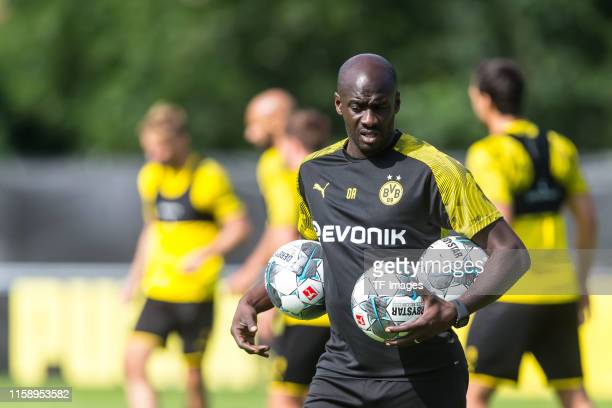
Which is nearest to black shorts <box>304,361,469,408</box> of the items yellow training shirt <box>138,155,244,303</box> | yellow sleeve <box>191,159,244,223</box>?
yellow training shirt <box>138,155,244,303</box>

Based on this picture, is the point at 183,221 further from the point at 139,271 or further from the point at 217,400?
the point at 217,400

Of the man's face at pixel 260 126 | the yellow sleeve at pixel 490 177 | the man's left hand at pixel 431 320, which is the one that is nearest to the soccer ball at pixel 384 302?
A: the man's left hand at pixel 431 320

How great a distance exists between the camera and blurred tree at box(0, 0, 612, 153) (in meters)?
23.6

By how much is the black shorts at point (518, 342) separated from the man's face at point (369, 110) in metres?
2.43

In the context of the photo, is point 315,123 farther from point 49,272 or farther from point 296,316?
point 49,272

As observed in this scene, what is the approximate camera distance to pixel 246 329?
208 inches

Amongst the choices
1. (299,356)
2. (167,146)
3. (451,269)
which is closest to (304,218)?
(451,269)

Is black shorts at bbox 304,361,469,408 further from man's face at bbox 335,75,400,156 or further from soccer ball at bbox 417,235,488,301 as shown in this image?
man's face at bbox 335,75,400,156

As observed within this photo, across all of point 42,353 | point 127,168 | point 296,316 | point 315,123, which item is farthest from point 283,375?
point 127,168

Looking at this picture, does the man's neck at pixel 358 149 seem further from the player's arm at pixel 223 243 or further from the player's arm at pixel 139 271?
the player's arm at pixel 139 271

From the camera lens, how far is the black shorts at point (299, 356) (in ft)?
24.8

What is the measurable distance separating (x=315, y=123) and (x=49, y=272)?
6644 millimetres

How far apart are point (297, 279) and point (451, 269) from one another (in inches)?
28.6

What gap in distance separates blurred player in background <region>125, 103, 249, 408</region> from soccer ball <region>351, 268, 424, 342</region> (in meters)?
4.57
